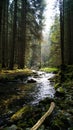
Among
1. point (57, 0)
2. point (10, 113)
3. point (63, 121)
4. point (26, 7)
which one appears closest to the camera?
point (63, 121)

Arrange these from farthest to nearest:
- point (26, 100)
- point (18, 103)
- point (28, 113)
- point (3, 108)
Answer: point (26, 100) < point (18, 103) < point (3, 108) < point (28, 113)

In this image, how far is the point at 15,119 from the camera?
186 inches

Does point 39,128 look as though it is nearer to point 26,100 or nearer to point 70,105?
point 70,105

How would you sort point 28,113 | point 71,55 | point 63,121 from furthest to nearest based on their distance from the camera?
1. point 71,55
2. point 28,113
3. point 63,121

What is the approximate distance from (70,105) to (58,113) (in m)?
0.99

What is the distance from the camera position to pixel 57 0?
18.7m

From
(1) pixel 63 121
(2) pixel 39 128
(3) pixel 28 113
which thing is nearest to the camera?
(2) pixel 39 128

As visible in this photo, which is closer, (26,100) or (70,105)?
(70,105)

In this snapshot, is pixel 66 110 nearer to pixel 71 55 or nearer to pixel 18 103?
pixel 18 103

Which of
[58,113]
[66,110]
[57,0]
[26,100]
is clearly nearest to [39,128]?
[58,113]

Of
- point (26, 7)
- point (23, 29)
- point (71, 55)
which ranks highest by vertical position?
point (26, 7)

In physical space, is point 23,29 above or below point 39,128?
above

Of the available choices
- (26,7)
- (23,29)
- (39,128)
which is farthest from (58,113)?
(26,7)

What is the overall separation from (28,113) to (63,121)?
95 cm
